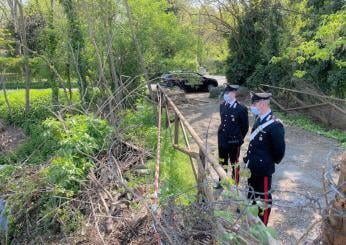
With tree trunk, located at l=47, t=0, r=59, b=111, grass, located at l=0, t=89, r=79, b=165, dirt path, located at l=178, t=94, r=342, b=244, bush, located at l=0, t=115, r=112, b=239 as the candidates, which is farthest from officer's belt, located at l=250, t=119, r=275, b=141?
tree trunk, located at l=47, t=0, r=59, b=111

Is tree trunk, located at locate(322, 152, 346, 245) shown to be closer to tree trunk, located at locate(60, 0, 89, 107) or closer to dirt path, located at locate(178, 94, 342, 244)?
dirt path, located at locate(178, 94, 342, 244)

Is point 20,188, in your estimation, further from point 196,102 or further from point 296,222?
point 196,102

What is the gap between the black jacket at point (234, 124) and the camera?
18.7 ft

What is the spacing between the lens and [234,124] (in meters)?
5.73

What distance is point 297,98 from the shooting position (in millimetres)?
12891

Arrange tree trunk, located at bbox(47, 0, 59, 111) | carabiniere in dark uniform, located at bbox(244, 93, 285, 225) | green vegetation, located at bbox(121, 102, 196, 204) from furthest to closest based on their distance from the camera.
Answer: tree trunk, located at bbox(47, 0, 59, 111)
green vegetation, located at bbox(121, 102, 196, 204)
carabiniere in dark uniform, located at bbox(244, 93, 285, 225)

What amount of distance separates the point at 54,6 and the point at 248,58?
9.48m

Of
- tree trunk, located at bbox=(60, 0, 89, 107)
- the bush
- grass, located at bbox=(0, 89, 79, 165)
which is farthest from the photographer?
grass, located at bbox=(0, 89, 79, 165)

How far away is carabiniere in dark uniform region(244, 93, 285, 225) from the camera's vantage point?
436 cm

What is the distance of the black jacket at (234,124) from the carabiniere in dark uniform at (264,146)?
1.09 m

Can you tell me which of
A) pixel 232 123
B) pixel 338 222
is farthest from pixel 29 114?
pixel 338 222

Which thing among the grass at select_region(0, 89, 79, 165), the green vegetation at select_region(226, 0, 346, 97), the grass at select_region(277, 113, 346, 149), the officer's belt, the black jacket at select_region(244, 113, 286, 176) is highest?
the green vegetation at select_region(226, 0, 346, 97)

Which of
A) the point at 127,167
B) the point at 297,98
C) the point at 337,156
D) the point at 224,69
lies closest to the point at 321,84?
the point at 297,98

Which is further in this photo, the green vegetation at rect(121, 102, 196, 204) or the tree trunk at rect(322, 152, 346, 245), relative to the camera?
the green vegetation at rect(121, 102, 196, 204)
